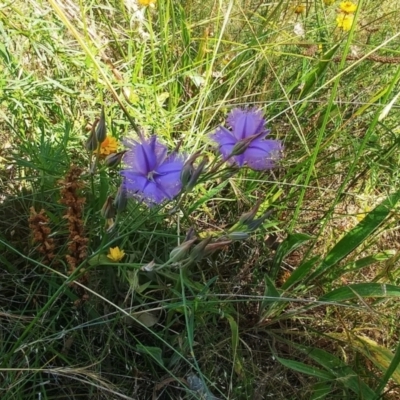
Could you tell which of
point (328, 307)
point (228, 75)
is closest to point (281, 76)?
point (228, 75)

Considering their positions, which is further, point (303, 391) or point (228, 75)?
point (228, 75)

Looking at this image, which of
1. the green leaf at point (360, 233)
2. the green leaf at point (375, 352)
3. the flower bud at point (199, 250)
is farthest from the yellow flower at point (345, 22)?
the flower bud at point (199, 250)

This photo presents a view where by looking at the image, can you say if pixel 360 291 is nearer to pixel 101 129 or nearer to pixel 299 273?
pixel 299 273

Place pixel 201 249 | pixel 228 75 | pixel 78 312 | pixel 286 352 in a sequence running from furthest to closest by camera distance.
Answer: pixel 228 75 < pixel 286 352 < pixel 78 312 < pixel 201 249

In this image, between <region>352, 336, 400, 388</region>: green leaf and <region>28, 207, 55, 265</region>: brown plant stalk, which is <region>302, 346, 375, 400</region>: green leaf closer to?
<region>352, 336, 400, 388</region>: green leaf

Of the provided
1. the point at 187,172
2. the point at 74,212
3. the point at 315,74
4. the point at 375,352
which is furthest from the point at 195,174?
the point at 315,74

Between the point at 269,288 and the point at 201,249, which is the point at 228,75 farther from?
the point at 201,249
